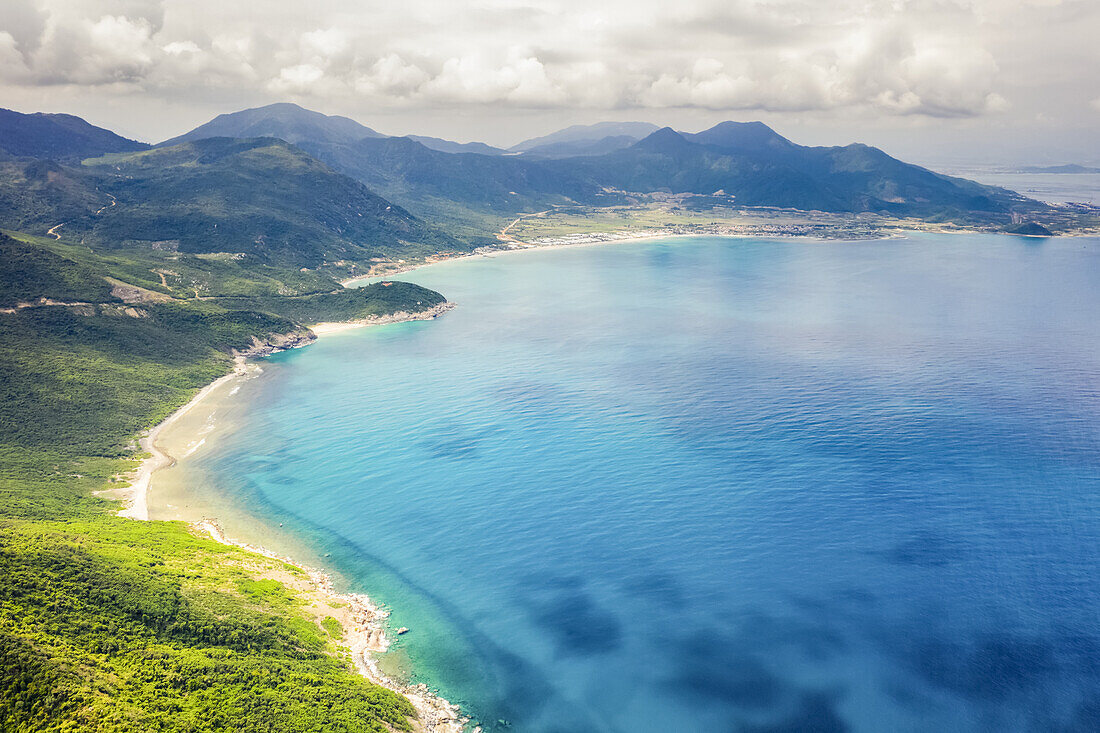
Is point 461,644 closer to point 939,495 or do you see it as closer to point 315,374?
point 939,495

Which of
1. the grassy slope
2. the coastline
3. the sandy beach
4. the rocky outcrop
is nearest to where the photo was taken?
the grassy slope

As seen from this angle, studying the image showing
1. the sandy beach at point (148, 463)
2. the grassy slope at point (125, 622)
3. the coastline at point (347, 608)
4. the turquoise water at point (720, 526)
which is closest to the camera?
→ the grassy slope at point (125, 622)

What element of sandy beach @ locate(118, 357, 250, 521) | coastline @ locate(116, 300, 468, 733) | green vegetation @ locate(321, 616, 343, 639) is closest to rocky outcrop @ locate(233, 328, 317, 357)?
sandy beach @ locate(118, 357, 250, 521)

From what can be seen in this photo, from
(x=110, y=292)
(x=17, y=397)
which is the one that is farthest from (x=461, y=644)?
(x=110, y=292)

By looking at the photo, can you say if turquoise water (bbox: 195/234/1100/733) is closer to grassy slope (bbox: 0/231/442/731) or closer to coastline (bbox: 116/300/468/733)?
coastline (bbox: 116/300/468/733)

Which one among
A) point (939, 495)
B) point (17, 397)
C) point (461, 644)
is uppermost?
point (17, 397)

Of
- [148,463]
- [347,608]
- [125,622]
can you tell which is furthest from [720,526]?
[148,463]

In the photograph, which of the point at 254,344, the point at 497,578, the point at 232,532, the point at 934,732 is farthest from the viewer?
the point at 254,344

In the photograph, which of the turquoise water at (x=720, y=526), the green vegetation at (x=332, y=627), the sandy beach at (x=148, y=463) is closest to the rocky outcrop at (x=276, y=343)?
the sandy beach at (x=148, y=463)

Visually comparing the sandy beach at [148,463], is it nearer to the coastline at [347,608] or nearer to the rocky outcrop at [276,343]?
the coastline at [347,608]
